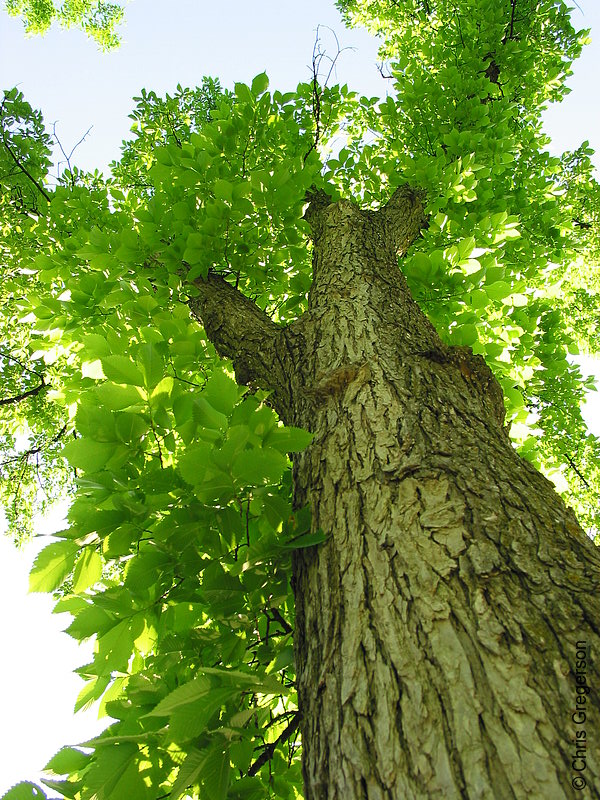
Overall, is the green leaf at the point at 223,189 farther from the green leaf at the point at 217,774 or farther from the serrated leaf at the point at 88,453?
the green leaf at the point at 217,774

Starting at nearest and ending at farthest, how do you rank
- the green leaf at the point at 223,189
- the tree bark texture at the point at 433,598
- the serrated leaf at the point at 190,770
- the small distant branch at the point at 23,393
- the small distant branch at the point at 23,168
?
the tree bark texture at the point at 433,598
the serrated leaf at the point at 190,770
the green leaf at the point at 223,189
the small distant branch at the point at 23,168
the small distant branch at the point at 23,393

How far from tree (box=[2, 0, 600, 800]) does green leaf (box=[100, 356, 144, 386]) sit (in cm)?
1

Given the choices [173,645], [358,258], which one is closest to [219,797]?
[173,645]

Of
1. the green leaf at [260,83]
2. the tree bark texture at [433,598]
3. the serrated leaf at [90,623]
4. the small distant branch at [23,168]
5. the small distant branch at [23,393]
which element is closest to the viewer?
the tree bark texture at [433,598]

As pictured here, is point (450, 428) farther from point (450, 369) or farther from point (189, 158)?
point (189, 158)

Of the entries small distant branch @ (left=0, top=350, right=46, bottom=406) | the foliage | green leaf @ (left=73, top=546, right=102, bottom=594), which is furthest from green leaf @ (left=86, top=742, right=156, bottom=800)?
the foliage

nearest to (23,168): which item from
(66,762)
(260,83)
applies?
(260,83)

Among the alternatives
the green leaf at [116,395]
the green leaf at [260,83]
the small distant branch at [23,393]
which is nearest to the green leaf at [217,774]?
the green leaf at [116,395]

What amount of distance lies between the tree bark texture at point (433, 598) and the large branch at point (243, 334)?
1.02ft

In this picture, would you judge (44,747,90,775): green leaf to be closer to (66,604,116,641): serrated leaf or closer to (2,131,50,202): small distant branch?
(66,604,116,641): serrated leaf

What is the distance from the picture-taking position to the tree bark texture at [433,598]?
0.77 metres

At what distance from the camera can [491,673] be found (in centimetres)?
84

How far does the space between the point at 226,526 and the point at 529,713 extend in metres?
0.79

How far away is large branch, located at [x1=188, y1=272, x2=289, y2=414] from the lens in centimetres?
217
